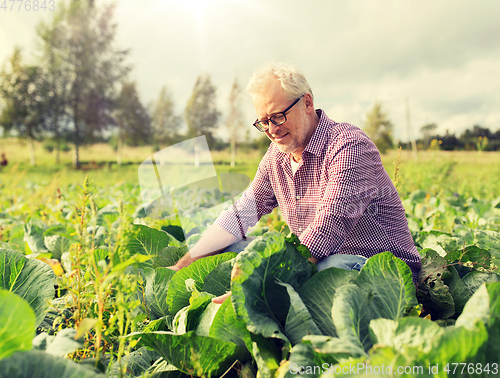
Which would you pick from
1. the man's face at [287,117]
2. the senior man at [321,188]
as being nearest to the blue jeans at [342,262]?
the senior man at [321,188]

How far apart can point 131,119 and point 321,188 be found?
32970 mm

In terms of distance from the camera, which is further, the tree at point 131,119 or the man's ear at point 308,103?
the tree at point 131,119

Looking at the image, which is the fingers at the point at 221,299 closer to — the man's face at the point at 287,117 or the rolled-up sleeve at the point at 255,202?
the rolled-up sleeve at the point at 255,202

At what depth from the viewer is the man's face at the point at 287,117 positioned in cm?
199

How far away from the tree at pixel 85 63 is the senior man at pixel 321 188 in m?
28.1

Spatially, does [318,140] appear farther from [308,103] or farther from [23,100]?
[23,100]

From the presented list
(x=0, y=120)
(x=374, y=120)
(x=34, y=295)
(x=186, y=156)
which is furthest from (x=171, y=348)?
(x=0, y=120)

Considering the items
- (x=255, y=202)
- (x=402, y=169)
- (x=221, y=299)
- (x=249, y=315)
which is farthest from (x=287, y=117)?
(x=402, y=169)

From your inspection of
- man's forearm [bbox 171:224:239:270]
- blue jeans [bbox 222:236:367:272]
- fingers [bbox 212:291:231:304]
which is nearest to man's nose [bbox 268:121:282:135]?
man's forearm [bbox 171:224:239:270]

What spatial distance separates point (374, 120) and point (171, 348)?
1061 inches

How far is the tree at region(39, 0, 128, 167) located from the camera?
26844 mm

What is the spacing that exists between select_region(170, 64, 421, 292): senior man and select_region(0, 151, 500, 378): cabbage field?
9.2 inches

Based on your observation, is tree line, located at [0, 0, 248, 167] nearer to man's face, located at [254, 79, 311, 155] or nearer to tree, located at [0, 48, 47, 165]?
tree, located at [0, 48, 47, 165]

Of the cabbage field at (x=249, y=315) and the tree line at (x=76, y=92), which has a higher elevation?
the tree line at (x=76, y=92)
